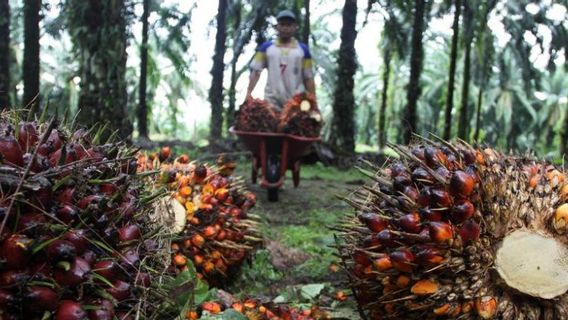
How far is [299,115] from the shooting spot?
→ 22.4 feet

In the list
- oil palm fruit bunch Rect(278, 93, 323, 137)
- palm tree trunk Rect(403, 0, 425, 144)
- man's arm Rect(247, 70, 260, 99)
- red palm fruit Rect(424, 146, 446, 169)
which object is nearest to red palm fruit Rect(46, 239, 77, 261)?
red palm fruit Rect(424, 146, 446, 169)

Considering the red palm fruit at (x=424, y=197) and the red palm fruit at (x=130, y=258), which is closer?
the red palm fruit at (x=130, y=258)

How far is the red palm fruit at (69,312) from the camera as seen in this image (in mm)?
1271

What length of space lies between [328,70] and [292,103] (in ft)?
70.2

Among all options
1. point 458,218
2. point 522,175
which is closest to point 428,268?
point 458,218

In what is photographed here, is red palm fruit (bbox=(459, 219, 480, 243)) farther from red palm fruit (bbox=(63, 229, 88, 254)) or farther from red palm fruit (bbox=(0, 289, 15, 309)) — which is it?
red palm fruit (bbox=(0, 289, 15, 309))

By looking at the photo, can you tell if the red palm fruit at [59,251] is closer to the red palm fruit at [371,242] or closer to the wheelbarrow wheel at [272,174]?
the red palm fruit at [371,242]

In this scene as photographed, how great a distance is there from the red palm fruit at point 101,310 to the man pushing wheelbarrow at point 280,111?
5.38 meters

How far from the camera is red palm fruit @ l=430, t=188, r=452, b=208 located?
2172 mm

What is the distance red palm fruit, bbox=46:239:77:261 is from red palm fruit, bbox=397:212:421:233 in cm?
→ 126

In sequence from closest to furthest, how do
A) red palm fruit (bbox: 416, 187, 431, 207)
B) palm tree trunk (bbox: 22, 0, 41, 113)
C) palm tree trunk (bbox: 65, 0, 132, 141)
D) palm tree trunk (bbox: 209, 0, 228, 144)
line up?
red palm fruit (bbox: 416, 187, 431, 207) < palm tree trunk (bbox: 65, 0, 132, 141) < palm tree trunk (bbox: 22, 0, 41, 113) < palm tree trunk (bbox: 209, 0, 228, 144)

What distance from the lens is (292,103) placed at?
22.3 feet

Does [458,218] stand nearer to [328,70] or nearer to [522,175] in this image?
[522,175]

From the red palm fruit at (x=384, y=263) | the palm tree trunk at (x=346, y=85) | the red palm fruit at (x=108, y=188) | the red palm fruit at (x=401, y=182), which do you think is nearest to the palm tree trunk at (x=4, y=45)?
the palm tree trunk at (x=346, y=85)
